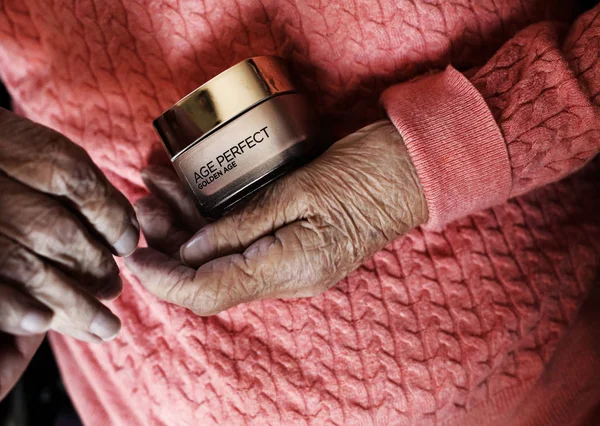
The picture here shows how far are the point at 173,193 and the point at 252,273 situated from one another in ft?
0.70

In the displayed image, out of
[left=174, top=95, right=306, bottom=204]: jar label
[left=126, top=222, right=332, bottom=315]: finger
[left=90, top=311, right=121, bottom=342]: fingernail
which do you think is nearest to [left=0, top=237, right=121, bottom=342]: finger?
[left=90, top=311, right=121, bottom=342]: fingernail

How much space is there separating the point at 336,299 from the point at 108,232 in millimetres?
361

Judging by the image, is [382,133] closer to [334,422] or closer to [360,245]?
[360,245]

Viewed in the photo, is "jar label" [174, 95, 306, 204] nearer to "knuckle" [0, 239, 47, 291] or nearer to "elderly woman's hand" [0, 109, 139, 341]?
"elderly woman's hand" [0, 109, 139, 341]

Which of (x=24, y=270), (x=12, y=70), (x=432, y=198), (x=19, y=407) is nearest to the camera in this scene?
(x=24, y=270)

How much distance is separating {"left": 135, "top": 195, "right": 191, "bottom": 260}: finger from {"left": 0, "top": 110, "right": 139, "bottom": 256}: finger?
133 millimetres

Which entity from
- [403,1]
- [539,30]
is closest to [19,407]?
[403,1]

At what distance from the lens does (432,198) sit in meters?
0.70

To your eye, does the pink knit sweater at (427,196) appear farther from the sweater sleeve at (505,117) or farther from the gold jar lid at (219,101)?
the gold jar lid at (219,101)

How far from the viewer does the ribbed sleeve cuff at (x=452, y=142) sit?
0.69 metres

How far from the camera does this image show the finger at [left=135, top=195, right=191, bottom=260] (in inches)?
30.3

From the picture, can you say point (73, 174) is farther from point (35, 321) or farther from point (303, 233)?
point (303, 233)

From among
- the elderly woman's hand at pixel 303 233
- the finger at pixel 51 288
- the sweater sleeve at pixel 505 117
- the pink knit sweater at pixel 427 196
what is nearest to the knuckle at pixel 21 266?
the finger at pixel 51 288

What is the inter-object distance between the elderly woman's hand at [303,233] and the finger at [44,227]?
4.3 inches
